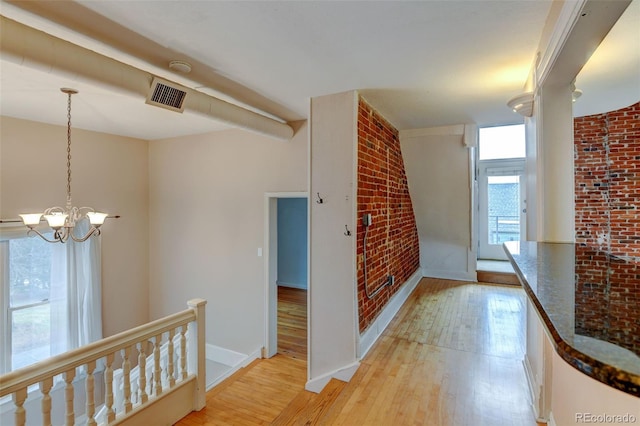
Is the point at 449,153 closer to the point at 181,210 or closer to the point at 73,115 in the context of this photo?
the point at 181,210

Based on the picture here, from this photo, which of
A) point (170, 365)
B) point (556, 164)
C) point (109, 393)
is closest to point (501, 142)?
point (556, 164)

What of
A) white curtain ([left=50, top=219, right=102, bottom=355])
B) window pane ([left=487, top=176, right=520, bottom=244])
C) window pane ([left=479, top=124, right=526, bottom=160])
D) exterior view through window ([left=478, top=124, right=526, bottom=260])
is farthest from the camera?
window pane ([left=487, top=176, right=520, bottom=244])

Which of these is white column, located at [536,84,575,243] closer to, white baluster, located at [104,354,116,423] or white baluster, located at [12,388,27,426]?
white baluster, located at [104,354,116,423]

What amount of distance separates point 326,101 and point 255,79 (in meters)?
0.69

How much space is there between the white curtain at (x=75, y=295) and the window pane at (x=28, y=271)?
0.26ft

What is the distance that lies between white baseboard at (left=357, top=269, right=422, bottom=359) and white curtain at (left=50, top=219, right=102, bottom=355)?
3.79m

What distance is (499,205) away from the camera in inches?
218

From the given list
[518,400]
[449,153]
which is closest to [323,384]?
[518,400]

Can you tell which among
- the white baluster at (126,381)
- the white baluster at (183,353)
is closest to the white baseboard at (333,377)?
the white baluster at (183,353)

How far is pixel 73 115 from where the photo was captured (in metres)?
3.59

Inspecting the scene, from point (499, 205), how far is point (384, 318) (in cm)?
360

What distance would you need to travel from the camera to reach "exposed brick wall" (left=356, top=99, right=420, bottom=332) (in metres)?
2.88

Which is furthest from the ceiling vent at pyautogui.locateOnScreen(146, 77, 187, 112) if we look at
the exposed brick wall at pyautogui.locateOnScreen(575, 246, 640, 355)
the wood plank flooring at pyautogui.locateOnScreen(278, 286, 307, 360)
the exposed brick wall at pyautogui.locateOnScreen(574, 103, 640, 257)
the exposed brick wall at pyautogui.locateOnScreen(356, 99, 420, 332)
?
the exposed brick wall at pyautogui.locateOnScreen(574, 103, 640, 257)

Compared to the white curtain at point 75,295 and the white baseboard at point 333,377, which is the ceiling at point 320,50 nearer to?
the white curtain at point 75,295
